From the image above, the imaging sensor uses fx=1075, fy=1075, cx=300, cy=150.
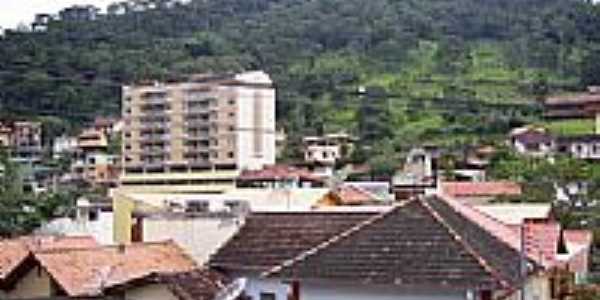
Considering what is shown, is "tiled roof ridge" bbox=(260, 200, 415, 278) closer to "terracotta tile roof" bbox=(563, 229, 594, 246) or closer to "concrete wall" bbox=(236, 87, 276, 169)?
"terracotta tile roof" bbox=(563, 229, 594, 246)

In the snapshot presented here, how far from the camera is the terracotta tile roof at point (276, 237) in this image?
55.6 ft

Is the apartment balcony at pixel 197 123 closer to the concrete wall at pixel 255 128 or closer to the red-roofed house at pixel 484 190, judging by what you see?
the concrete wall at pixel 255 128

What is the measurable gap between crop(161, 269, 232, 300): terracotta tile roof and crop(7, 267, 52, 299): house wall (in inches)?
80.1

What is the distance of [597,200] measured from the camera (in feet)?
132

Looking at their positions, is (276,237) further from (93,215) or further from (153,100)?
(153,100)

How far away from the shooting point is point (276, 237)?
17.5m

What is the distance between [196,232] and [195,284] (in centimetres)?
252

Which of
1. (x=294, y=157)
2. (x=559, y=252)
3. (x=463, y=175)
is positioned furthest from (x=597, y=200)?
(x=294, y=157)

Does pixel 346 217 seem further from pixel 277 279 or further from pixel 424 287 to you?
pixel 424 287

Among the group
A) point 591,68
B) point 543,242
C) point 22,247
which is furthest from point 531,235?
point 591,68

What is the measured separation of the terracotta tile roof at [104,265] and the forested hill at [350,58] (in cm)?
4209

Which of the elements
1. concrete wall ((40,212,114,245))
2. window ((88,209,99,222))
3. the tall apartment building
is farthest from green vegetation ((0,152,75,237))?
the tall apartment building

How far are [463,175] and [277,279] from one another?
130ft

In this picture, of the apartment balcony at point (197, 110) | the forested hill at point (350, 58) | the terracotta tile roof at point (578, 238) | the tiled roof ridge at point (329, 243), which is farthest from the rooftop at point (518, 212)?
the apartment balcony at point (197, 110)
